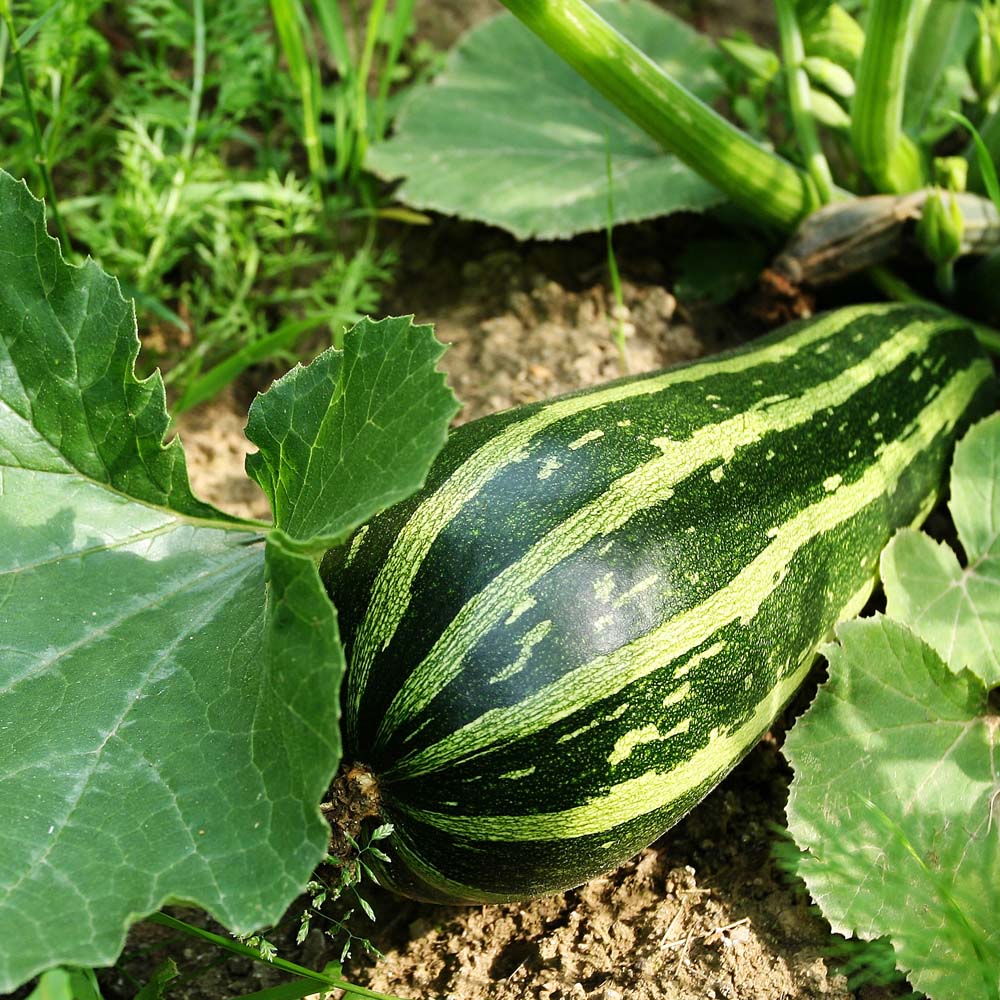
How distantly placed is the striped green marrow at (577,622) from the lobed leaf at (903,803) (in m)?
0.11

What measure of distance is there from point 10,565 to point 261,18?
1.90 meters

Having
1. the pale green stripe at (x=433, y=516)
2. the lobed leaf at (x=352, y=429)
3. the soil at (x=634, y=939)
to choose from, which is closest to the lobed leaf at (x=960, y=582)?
the soil at (x=634, y=939)

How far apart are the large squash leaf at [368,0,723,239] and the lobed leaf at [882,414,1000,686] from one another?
3.64ft

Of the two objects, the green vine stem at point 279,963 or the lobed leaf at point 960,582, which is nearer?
the green vine stem at point 279,963

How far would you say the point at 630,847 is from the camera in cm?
188

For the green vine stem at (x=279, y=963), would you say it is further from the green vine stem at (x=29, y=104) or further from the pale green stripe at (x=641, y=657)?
the green vine stem at (x=29, y=104)

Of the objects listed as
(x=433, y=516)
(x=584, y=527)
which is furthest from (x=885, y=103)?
(x=433, y=516)

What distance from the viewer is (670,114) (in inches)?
106

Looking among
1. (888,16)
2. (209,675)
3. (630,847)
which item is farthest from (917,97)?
(209,675)

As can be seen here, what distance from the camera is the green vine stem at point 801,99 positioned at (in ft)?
9.70

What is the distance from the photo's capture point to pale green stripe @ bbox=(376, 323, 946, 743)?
178cm

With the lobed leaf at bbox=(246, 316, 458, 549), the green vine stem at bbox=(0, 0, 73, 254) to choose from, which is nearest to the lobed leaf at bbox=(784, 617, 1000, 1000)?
the lobed leaf at bbox=(246, 316, 458, 549)

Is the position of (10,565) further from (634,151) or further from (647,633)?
(634,151)

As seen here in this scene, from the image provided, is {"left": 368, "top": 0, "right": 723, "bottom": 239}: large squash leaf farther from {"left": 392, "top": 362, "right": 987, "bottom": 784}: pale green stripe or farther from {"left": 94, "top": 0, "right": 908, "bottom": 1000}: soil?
{"left": 94, "top": 0, "right": 908, "bottom": 1000}: soil
